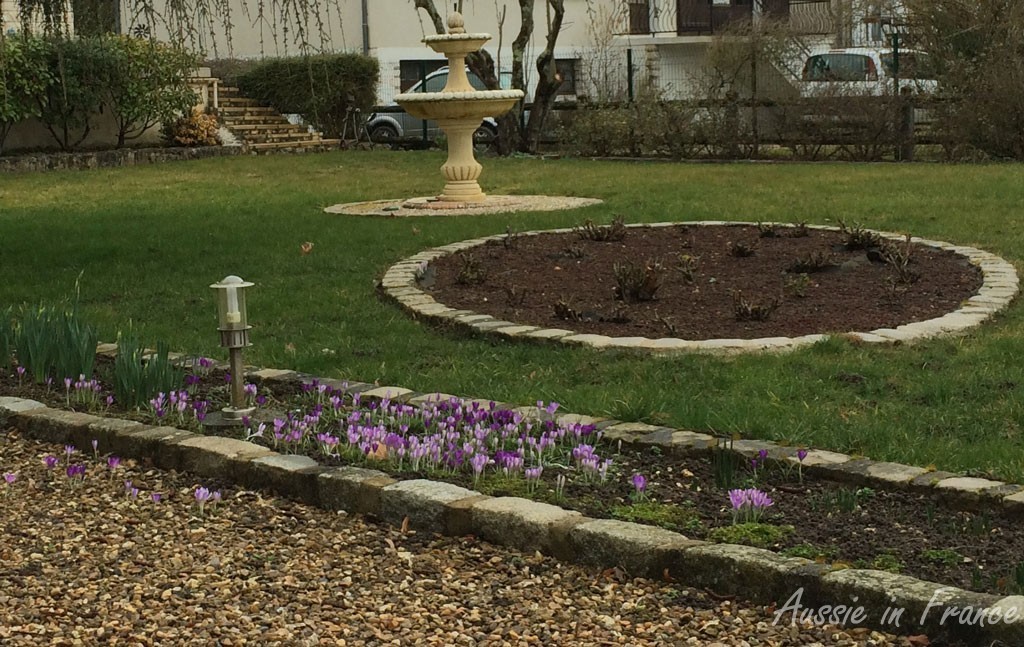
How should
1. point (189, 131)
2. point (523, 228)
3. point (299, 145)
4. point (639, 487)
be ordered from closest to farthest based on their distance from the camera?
point (639, 487) → point (523, 228) → point (189, 131) → point (299, 145)

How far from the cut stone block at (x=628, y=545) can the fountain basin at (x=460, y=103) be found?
33.1ft

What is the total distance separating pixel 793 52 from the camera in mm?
21438

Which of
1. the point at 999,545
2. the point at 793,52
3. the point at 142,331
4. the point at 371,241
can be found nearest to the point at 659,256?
the point at 371,241

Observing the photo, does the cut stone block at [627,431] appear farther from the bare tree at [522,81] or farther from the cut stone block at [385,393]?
the bare tree at [522,81]

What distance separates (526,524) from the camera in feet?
12.9

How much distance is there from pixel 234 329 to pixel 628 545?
2.16m

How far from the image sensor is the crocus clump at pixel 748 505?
12.9ft

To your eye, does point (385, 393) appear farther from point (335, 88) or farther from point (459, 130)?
point (335, 88)

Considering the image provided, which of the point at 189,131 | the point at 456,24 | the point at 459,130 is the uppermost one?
the point at 456,24

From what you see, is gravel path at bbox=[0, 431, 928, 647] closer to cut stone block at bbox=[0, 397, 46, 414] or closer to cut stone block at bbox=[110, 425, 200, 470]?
cut stone block at bbox=[110, 425, 200, 470]

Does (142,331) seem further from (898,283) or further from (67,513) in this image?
(898,283)

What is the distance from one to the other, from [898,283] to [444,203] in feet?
21.1

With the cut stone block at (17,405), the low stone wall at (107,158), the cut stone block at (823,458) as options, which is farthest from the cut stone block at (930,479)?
the low stone wall at (107,158)

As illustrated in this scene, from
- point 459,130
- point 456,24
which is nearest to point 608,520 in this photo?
point 459,130
